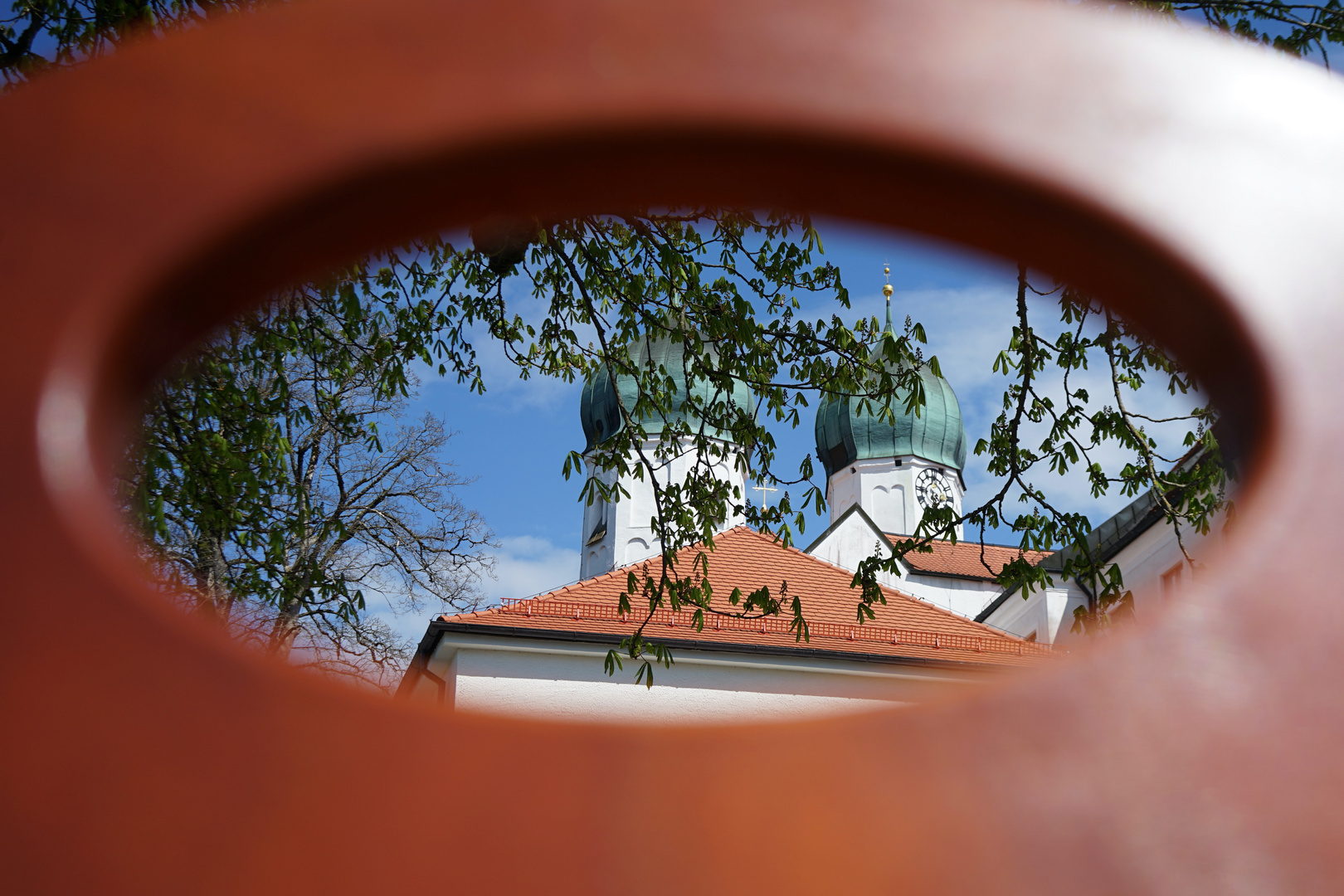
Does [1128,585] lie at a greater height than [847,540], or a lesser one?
lesser

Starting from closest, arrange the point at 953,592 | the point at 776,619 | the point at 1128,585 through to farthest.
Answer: the point at 776,619 < the point at 1128,585 < the point at 953,592

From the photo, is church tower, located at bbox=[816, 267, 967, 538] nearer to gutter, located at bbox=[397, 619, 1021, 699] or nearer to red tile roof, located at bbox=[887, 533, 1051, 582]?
red tile roof, located at bbox=[887, 533, 1051, 582]

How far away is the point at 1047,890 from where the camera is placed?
123 cm

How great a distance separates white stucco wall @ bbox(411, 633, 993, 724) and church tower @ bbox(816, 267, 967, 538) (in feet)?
79.3

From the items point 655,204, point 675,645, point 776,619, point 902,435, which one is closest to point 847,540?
point 902,435

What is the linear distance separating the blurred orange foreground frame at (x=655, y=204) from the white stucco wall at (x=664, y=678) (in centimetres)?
1422

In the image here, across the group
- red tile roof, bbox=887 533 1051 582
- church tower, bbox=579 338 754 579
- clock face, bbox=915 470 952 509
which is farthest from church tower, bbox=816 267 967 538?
church tower, bbox=579 338 754 579

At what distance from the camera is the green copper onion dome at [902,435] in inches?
1600

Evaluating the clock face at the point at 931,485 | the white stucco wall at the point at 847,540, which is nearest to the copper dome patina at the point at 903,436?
the clock face at the point at 931,485

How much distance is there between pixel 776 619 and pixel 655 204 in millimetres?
14262

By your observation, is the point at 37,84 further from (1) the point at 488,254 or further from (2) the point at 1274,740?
(1) the point at 488,254

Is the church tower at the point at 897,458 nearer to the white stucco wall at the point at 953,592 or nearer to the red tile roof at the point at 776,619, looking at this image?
the white stucco wall at the point at 953,592

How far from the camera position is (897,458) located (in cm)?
4112

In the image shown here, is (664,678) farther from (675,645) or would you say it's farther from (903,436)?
(903,436)
